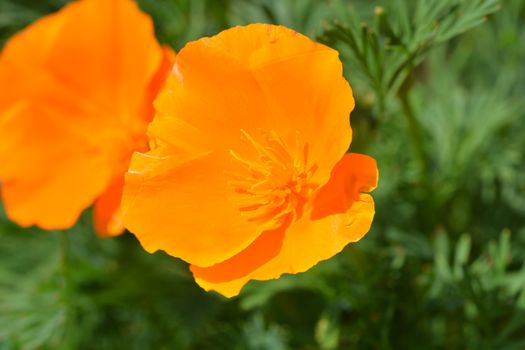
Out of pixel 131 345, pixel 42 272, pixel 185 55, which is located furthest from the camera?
pixel 42 272

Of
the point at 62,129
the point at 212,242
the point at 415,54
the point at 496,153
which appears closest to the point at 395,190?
the point at 496,153

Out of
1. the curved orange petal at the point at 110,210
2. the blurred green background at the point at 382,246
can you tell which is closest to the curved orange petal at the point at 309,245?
the blurred green background at the point at 382,246

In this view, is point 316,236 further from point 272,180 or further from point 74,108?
point 74,108

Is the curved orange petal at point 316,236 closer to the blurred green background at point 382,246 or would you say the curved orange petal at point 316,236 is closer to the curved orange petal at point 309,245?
the curved orange petal at point 309,245

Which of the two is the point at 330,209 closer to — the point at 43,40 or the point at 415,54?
the point at 415,54

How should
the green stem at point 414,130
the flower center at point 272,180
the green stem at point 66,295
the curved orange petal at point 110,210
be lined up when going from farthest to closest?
1. the green stem at point 66,295
2. the curved orange petal at point 110,210
3. the green stem at point 414,130
4. the flower center at point 272,180

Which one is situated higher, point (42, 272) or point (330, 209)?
point (330, 209)

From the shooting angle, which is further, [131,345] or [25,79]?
[131,345]

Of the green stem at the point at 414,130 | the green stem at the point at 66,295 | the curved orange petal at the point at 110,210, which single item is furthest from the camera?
the green stem at the point at 66,295
